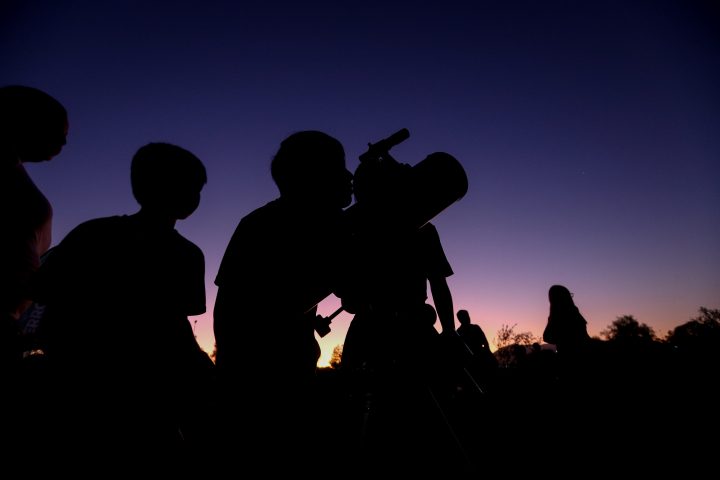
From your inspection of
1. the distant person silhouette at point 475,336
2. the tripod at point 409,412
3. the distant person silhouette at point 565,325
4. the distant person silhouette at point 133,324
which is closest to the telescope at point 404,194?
the tripod at point 409,412

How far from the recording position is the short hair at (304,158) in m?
1.38

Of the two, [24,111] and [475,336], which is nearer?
[24,111]

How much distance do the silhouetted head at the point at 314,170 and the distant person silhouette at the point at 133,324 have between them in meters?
0.44

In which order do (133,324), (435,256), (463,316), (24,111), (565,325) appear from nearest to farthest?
(133,324) → (24,111) → (435,256) → (565,325) → (463,316)

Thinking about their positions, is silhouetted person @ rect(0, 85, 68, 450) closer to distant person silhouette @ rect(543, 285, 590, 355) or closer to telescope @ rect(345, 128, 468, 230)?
telescope @ rect(345, 128, 468, 230)

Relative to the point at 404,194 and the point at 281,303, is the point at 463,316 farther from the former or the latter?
the point at 281,303

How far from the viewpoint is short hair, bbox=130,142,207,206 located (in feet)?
4.56

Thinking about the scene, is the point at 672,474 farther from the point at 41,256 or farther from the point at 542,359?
the point at 542,359

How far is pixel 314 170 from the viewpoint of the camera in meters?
1.38

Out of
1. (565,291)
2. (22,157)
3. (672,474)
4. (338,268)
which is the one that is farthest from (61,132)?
(565,291)

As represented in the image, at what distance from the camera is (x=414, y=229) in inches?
60.5

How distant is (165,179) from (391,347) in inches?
46.4

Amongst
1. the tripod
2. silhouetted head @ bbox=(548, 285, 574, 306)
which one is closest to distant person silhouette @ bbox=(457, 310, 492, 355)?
silhouetted head @ bbox=(548, 285, 574, 306)

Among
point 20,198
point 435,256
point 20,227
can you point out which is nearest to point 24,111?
point 20,198
